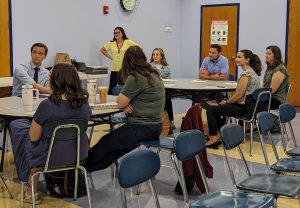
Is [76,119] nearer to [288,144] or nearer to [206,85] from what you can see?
[206,85]

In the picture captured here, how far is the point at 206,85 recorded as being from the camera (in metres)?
5.86

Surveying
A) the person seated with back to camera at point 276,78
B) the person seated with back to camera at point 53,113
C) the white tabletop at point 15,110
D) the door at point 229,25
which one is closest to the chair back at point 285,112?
the white tabletop at point 15,110

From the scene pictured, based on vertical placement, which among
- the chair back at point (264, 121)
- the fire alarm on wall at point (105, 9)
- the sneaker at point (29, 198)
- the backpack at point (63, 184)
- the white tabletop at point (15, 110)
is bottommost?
the sneaker at point (29, 198)

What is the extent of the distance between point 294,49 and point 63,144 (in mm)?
6521

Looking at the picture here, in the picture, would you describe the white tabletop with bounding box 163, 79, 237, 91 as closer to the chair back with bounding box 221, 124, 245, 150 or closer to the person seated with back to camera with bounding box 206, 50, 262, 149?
the person seated with back to camera with bounding box 206, 50, 262, 149

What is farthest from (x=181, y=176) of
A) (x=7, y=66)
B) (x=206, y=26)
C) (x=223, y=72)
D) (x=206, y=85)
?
(x=206, y=26)

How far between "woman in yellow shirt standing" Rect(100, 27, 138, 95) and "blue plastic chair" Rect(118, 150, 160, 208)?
528 centimetres

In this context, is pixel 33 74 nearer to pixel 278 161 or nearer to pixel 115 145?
pixel 115 145

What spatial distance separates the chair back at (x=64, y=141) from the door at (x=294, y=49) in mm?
6328

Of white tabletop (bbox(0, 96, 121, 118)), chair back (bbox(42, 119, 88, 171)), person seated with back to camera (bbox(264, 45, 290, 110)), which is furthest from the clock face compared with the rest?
chair back (bbox(42, 119, 88, 171))

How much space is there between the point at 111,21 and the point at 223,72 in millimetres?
2716

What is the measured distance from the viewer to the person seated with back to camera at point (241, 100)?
530 cm

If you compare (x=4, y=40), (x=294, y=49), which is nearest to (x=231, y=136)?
(x=4, y=40)

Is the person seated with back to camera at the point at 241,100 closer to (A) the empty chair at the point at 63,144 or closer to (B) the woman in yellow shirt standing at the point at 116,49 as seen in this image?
(A) the empty chair at the point at 63,144
